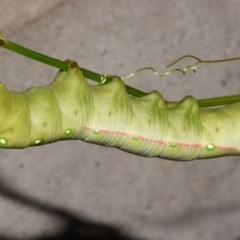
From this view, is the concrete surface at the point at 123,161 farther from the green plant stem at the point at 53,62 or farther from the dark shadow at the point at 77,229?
the green plant stem at the point at 53,62

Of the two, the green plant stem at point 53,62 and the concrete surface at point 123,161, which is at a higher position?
the concrete surface at point 123,161

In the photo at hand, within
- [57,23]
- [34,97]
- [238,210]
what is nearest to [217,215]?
[238,210]

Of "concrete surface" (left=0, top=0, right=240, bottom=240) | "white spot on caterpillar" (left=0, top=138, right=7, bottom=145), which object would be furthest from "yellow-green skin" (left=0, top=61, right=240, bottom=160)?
"concrete surface" (left=0, top=0, right=240, bottom=240)

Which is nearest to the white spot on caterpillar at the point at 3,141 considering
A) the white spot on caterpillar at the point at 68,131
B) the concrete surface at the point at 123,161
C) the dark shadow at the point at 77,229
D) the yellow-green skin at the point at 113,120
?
the yellow-green skin at the point at 113,120

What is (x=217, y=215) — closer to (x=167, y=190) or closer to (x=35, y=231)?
(x=167, y=190)

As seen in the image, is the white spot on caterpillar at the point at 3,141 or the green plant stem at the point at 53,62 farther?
the white spot on caterpillar at the point at 3,141

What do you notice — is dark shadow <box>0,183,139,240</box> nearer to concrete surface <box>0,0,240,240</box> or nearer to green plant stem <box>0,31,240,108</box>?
concrete surface <box>0,0,240,240</box>
